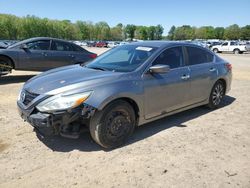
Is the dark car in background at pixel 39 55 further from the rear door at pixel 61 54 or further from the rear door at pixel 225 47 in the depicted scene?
the rear door at pixel 225 47

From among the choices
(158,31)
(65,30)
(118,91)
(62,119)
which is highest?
(158,31)

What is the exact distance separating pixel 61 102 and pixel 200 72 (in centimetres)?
322

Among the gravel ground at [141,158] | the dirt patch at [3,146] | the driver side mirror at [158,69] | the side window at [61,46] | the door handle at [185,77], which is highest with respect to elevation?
the side window at [61,46]

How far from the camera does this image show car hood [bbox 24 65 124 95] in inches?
157

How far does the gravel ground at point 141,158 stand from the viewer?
3408 mm

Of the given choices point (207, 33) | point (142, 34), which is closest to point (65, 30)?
point (142, 34)

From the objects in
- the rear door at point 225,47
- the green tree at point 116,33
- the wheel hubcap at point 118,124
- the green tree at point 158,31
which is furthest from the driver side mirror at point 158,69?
the green tree at point 158,31

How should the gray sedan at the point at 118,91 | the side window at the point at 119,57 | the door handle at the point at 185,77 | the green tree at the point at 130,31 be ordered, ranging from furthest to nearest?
the green tree at the point at 130,31 < the door handle at the point at 185,77 < the side window at the point at 119,57 < the gray sedan at the point at 118,91

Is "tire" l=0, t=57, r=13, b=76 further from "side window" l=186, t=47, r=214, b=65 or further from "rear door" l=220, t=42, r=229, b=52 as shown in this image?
"rear door" l=220, t=42, r=229, b=52

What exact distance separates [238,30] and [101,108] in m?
131

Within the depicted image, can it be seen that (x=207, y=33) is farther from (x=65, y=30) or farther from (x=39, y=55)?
(x=39, y=55)

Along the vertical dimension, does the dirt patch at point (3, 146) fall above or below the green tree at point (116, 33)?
below

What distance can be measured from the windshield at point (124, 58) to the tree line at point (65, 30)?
86064 mm

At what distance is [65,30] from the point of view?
10519 centimetres
